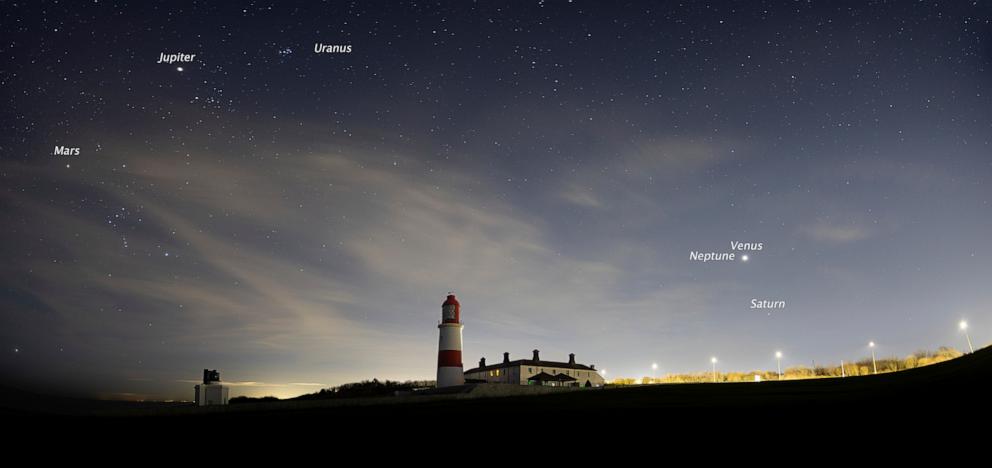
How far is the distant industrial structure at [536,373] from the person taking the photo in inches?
2387

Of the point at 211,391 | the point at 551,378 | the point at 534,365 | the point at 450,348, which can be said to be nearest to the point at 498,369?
the point at 534,365

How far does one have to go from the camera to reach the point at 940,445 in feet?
20.1

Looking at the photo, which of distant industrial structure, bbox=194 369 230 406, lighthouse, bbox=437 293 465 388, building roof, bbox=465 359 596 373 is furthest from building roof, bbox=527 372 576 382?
distant industrial structure, bbox=194 369 230 406

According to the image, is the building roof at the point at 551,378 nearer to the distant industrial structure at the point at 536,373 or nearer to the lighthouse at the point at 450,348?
the distant industrial structure at the point at 536,373

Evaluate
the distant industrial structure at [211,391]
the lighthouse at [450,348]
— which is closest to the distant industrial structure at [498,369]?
the lighthouse at [450,348]

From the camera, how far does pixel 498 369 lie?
69125 mm

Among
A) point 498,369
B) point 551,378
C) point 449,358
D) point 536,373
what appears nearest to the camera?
point 449,358

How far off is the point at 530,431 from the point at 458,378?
3265cm

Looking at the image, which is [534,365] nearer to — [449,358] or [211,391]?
[449,358]

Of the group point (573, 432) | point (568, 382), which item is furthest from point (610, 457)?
point (568, 382)

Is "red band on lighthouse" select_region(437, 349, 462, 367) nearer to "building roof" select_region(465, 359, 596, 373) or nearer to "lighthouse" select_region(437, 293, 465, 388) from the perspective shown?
"lighthouse" select_region(437, 293, 465, 388)

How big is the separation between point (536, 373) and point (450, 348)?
2533 cm

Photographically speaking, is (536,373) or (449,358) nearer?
(449,358)

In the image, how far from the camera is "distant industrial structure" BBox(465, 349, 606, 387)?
60625mm
